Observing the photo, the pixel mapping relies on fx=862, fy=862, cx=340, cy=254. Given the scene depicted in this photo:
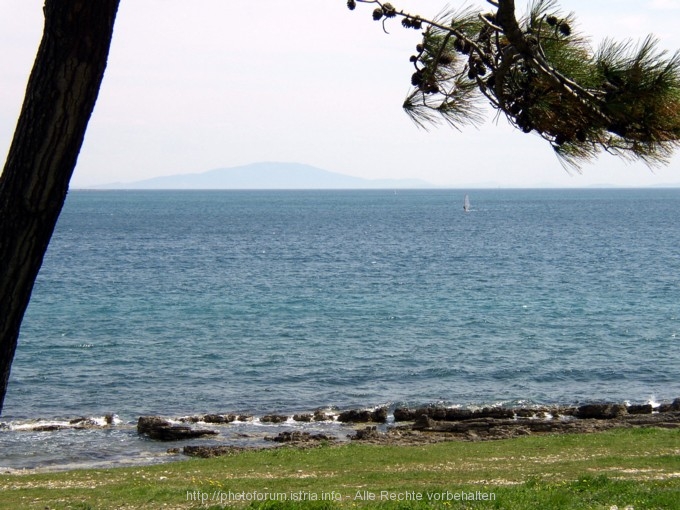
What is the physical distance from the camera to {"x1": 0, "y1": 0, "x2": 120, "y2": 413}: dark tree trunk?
13.7 ft

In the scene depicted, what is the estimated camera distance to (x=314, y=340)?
35500mm

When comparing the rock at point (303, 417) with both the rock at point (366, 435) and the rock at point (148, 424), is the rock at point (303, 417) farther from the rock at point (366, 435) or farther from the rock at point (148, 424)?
the rock at point (148, 424)

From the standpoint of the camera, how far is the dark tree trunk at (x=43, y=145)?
4.18 metres

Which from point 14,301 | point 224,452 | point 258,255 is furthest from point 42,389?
point 258,255

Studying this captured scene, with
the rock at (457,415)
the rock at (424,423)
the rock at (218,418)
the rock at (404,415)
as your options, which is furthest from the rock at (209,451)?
the rock at (457,415)

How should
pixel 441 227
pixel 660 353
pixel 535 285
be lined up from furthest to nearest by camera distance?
pixel 441 227 → pixel 535 285 → pixel 660 353

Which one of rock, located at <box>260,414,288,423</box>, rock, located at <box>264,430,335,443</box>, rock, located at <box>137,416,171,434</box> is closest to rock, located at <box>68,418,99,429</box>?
rock, located at <box>137,416,171,434</box>

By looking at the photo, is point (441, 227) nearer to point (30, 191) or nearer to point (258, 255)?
point (258, 255)

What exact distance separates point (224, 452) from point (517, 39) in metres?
15.6

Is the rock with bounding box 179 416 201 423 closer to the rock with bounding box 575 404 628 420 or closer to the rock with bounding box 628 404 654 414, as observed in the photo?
the rock with bounding box 575 404 628 420

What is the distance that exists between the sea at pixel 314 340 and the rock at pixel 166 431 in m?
0.40

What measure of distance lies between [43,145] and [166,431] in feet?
59.5

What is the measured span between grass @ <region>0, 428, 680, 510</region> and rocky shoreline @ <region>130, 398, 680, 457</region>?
1.36 metres

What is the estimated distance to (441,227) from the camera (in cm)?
12344
